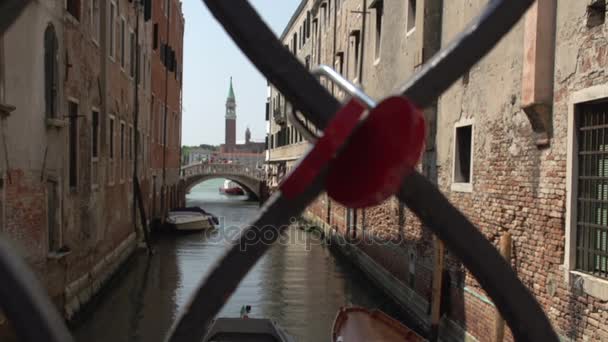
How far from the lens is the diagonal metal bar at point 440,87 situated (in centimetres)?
106

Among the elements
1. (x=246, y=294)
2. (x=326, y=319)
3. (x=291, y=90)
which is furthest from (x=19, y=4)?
(x=246, y=294)

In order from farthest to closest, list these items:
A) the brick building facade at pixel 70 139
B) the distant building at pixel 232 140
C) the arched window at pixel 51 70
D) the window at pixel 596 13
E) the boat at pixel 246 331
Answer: the distant building at pixel 232 140 < the arched window at pixel 51 70 < the boat at pixel 246 331 < the brick building facade at pixel 70 139 < the window at pixel 596 13

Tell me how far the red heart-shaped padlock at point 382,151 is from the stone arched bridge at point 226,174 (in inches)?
1194

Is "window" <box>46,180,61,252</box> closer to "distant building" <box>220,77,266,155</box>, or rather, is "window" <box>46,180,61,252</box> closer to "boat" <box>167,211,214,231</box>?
"boat" <box>167,211,214,231</box>

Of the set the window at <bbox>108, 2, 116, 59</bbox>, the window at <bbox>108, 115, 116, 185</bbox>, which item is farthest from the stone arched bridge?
the window at <bbox>108, 2, 116, 59</bbox>

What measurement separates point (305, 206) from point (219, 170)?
32662 mm

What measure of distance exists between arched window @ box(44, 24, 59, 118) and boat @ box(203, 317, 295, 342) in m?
3.22

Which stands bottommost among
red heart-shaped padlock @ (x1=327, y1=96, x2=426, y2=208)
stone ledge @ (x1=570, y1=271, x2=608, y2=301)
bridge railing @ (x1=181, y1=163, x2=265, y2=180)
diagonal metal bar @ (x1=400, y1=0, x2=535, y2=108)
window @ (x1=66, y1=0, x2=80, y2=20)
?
stone ledge @ (x1=570, y1=271, x2=608, y2=301)

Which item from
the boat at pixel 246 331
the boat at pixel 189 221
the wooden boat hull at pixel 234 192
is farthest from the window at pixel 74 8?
A: the wooden boat hull at pixel 234 192

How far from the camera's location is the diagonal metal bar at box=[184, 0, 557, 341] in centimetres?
106

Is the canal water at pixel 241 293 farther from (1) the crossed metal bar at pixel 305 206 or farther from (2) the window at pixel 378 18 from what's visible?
(1) the crossed metal bar at pixel 305 206

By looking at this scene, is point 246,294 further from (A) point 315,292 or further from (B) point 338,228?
(B) point 338,228

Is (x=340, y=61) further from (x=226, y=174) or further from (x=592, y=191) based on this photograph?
(x=226, y=174)

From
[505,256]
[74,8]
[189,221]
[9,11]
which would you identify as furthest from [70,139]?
[189,221]
